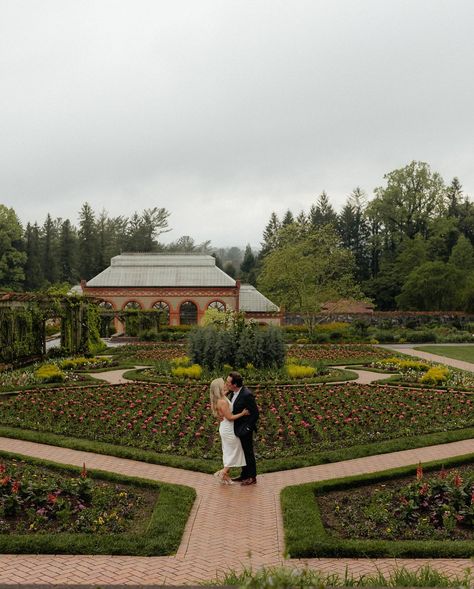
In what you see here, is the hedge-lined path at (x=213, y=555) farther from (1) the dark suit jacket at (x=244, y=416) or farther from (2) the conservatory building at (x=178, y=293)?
(2) the conservatory building at (x=178, y=293)

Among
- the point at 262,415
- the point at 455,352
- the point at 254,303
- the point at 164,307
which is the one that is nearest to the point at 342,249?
the point at 254,303

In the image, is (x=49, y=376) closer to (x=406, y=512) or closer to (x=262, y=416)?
(x=262, y=416)

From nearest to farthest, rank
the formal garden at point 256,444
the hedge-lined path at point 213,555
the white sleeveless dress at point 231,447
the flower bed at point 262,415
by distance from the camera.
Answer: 1. the hedge-lined path at point 213,555
2. the formal garden at point 256,444
3. the white sleeveless dress at point 231,447
4. the flower bed at point 262,415

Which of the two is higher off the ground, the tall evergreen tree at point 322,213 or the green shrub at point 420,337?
the tall evergreen tree at point 322,213

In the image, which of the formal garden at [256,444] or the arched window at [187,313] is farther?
the arched window at [187,313]

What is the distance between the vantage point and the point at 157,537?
20.9ft

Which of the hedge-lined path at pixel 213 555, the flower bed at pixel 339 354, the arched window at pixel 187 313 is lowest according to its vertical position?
the hedge-lined path at pixel 213 555

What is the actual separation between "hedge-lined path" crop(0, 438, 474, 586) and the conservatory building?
3618 cm

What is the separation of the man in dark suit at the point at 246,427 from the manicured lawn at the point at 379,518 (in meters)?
0.68

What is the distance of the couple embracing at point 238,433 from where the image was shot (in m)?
8.46

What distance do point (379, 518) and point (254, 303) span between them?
40045mm

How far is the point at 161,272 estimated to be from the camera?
47906 millimetres

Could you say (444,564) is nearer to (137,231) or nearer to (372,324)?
(372,324)

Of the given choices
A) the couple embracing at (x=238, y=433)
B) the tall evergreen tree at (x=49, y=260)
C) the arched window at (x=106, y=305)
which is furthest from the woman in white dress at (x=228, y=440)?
the tall evergreen tree at (x=49, y=260)
